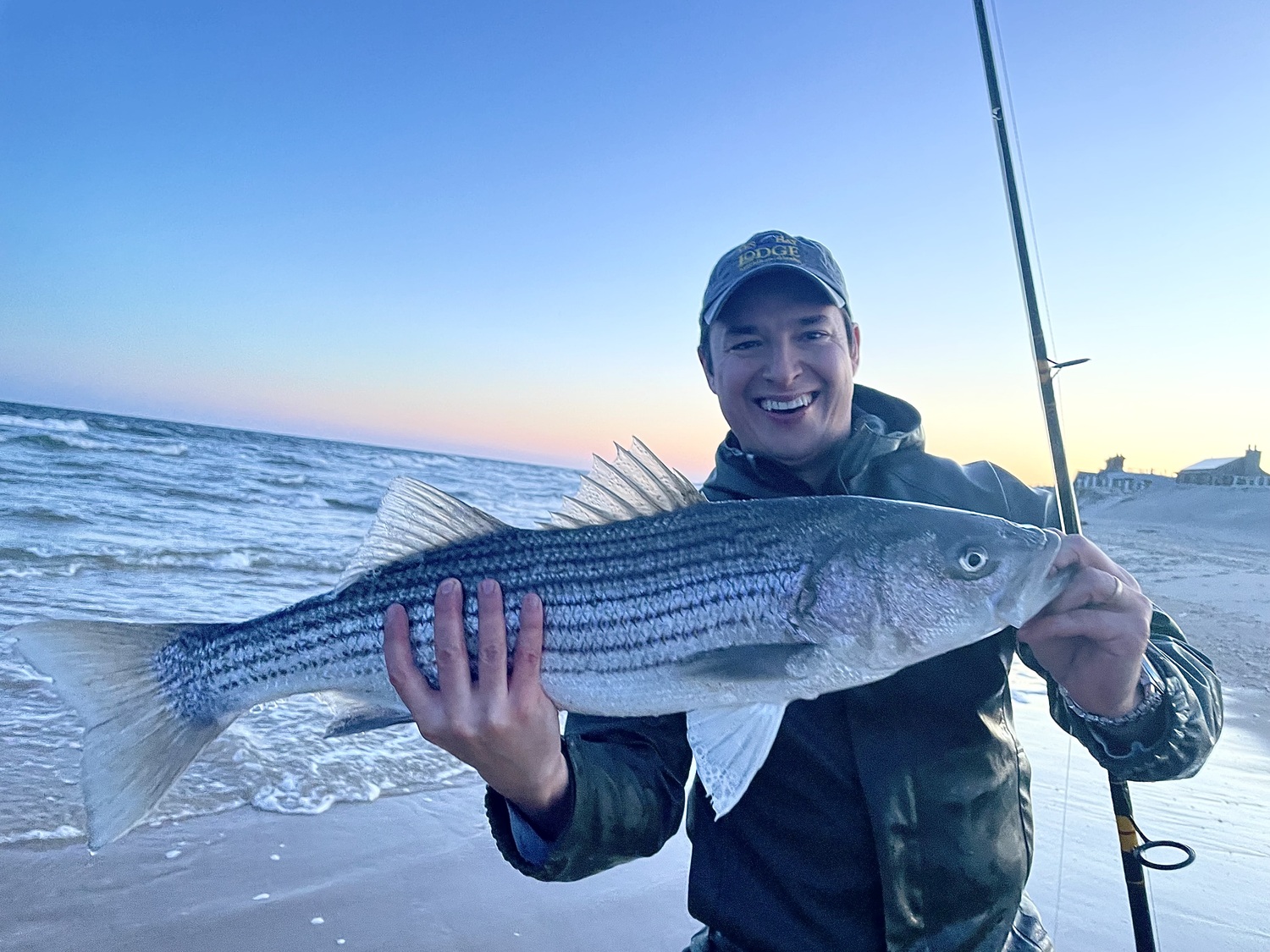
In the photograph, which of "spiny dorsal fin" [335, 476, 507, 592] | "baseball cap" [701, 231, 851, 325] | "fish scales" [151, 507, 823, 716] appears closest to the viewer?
"fish scales" [151, 507, 823, 716]

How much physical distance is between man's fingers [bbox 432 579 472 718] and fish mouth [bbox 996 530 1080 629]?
5.76ft

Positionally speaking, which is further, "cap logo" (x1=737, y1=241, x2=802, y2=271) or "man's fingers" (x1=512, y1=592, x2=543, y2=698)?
"cap logo" (x1=737, y1=241, x2=802, y2=271)

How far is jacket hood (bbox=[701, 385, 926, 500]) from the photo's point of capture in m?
3.26

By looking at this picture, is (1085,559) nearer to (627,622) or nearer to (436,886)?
(627,622)

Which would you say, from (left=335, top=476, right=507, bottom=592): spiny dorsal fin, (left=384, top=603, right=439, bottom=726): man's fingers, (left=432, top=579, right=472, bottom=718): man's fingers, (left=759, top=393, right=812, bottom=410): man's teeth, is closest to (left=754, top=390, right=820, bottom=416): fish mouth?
(left=759, top=393, right=812, bottom=410): man's teeth

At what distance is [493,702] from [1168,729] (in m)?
2.20

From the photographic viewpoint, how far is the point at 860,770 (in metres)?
2.56

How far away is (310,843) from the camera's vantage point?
173 inches

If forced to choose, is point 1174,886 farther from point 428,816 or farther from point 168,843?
point 168,843

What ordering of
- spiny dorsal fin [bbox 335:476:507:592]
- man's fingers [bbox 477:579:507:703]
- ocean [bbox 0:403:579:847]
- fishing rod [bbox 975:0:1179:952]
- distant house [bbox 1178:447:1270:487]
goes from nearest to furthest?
man's fingers [bbox 477:579:507:703]
spiny dorsal fin [bbox 335:476:507:592]
fishing rod [bbox 975:0:1179:952]
ocean [bbox 0:403:579:847]
distant house [bbox 1178:447:1270:487]

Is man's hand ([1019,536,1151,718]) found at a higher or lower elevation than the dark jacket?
higher

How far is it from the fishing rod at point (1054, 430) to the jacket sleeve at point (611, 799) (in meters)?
→ 1.75

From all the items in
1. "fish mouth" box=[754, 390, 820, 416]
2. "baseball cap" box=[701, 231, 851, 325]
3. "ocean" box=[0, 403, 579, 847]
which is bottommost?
"ocean" box=[0, 403, 579, 847]

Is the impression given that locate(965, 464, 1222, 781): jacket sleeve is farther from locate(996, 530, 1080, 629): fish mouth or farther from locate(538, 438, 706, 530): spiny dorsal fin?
locate(538, 438, 706, 530): spiny dorsal fin
